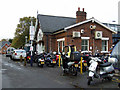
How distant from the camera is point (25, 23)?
44.6 metres

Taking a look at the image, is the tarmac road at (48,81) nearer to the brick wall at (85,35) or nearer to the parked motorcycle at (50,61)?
the parked motorcycle at (50,61)

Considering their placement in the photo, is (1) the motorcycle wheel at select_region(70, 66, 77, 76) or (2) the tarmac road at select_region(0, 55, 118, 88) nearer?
(2) the tarmac road at select_region(0, 55, 118, 88)

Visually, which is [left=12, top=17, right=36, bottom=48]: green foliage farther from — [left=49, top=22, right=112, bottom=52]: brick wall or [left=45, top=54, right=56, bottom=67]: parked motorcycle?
[left=45, top=54, right=56, bottom=67]: parked motorcycle

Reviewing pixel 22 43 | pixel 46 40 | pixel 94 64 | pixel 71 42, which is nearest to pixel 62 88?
pixel 94 64

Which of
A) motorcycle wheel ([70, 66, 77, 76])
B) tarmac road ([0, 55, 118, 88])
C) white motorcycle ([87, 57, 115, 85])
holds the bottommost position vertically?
tarmac road ([0, 55, 118, 88])

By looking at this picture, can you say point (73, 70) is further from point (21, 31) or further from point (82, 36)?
point (21, 31)

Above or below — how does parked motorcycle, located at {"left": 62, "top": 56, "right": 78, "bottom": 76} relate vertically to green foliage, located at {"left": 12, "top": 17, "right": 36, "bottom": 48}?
below

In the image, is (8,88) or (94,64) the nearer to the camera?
(8,88)

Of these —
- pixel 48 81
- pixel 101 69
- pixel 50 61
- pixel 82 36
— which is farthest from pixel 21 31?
pixel 101 69

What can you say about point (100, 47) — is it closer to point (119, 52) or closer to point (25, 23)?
point (119, 52)

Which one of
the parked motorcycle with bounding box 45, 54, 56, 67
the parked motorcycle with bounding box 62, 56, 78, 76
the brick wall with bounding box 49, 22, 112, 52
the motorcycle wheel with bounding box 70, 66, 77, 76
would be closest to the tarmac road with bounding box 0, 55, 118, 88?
the motorcycle wheel with bounding box 70, 66, 77, 76

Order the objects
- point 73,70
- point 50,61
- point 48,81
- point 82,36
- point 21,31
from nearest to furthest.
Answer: point 48,81 < point 73,70 < point 50,61 < point 82,36 < point 21,31

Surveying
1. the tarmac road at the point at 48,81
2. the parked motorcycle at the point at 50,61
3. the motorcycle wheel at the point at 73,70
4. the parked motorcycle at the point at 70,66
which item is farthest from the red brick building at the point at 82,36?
the tarmac road at the point at 48,81

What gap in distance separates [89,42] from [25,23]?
27.5 m
